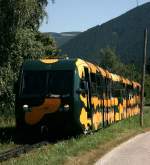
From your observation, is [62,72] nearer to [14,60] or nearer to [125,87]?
[14,60]

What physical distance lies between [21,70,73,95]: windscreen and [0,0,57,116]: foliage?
6.53 metres

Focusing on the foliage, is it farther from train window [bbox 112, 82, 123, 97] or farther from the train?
the train

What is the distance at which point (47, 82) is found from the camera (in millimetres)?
21219

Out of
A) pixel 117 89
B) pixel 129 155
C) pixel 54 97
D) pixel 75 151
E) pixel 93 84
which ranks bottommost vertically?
pixel 129 155

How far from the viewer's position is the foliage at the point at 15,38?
27.4 metres

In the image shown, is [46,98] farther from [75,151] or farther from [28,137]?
[75,151]

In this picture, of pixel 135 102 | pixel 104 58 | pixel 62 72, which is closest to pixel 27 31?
pixel 62 72

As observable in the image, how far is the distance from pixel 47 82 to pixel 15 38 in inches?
314

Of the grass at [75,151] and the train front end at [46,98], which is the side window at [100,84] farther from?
the train front end at [46,98]

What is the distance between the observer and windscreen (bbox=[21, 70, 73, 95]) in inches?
824

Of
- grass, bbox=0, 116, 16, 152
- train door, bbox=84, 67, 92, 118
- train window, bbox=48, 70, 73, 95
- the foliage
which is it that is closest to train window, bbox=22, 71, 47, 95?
train window, bbox=48, 70, 73, 95

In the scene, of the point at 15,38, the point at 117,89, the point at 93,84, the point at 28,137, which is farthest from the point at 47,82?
the point at 117,89

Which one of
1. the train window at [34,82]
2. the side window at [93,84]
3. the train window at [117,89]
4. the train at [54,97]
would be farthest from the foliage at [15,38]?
the train window at [34,82]

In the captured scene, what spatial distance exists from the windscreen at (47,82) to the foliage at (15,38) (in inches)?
257
